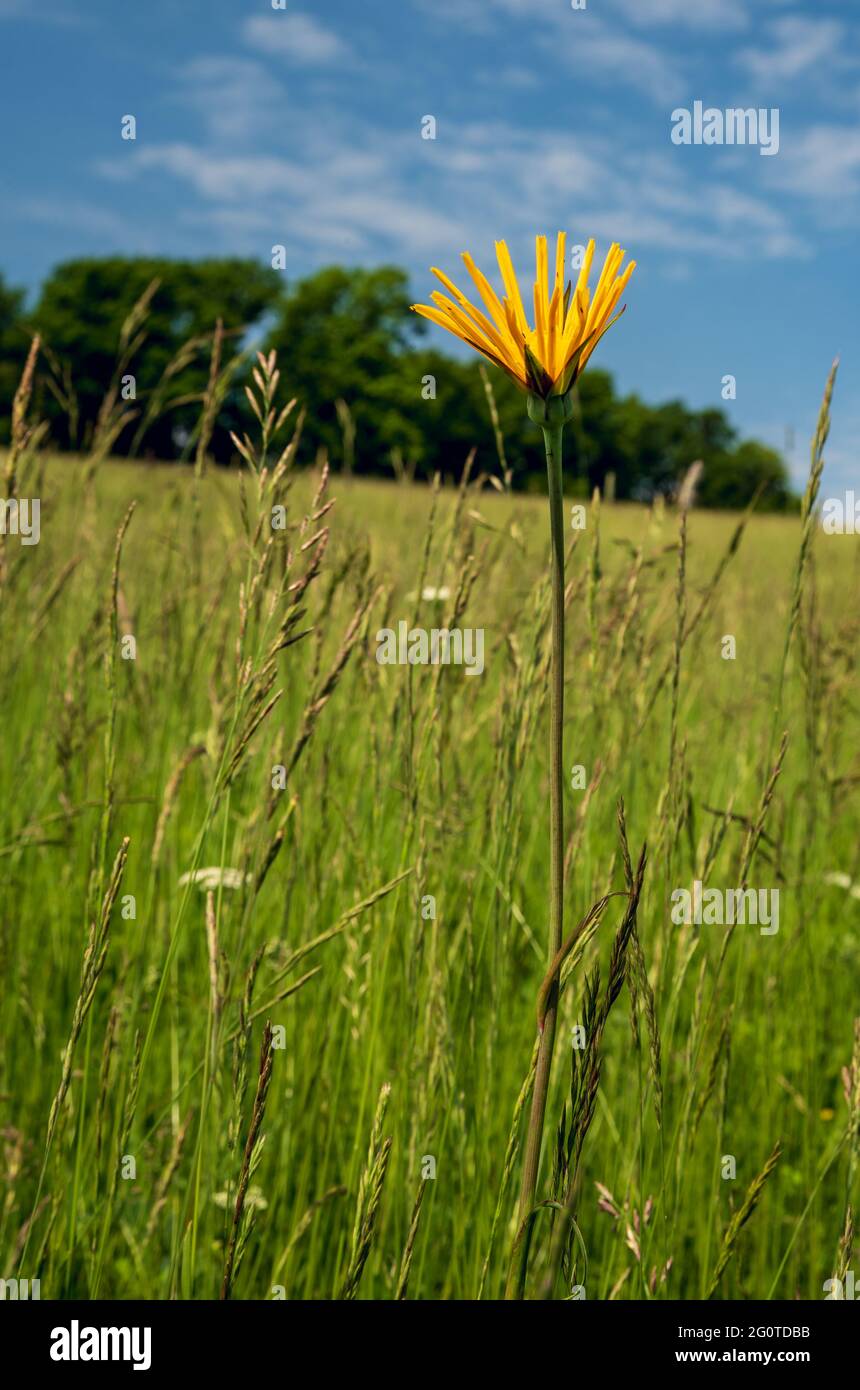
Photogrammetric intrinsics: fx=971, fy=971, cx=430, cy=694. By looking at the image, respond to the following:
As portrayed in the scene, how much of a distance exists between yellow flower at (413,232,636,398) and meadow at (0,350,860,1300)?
237 mm

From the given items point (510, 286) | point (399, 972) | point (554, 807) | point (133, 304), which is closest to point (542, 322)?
point (510, 286)

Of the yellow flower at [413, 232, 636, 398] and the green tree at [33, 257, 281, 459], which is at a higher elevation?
the green tree at [33, 257, 281, 459]

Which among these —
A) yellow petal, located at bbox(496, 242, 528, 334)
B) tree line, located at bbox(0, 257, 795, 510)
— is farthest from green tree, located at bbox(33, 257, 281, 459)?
yellow petal, located at bbox(496, 242, 528, 334)

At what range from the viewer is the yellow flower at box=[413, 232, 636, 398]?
1.88 feet

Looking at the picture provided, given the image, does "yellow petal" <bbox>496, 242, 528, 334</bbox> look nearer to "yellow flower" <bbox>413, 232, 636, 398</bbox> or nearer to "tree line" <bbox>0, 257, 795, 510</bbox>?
"yellow flower" <bbox>413, 232, 636, 398</bbox>

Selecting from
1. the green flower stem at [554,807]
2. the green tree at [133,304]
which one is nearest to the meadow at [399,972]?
the green flower stem at [554,807]

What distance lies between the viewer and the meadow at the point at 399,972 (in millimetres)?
845

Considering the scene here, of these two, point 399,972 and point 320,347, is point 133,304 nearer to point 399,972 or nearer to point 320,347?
point 320,347

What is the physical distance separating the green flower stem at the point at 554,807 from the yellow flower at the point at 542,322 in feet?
0.08

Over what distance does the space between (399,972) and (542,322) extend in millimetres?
1014

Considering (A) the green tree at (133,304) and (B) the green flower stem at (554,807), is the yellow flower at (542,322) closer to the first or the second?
(B) the green flower stem at (554,807)

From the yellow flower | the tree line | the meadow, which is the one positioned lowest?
the meadow

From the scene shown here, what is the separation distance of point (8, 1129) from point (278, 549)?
807mm
